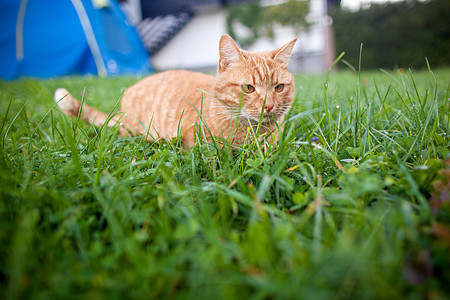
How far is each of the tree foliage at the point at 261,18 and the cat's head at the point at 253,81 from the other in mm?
11235

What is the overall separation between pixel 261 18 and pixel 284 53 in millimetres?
12194

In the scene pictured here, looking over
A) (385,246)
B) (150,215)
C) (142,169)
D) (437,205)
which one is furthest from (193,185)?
(437,205)

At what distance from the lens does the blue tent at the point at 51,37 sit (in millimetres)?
6879

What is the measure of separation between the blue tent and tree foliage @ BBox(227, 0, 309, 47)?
678 cm

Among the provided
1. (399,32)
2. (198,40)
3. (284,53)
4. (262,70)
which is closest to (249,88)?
(262,70)

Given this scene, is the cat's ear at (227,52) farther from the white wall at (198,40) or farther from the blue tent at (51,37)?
the white wall at (198,40)

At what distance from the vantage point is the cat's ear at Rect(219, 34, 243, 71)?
165 centimetres

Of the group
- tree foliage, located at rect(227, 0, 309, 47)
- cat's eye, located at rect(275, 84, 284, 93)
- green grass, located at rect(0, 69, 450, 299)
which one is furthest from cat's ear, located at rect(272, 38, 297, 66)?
tree foliage, located at rect(227, 0, 309, 47)

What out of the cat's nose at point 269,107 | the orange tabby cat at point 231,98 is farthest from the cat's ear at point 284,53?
the cat's nose at point 269,107

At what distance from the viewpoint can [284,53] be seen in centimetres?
181

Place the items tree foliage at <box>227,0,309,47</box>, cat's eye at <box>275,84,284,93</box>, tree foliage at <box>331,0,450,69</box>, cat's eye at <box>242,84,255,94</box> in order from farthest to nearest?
tree foliage at <box>227,0,309,47</box>, tree foliage at <box>331,0,450,69</box>, cat's eye at <box>275,84,284,93</box>, cat's eye at <box>242,84,255,94</box>

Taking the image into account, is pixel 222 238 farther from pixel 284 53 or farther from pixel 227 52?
pixel 284 53

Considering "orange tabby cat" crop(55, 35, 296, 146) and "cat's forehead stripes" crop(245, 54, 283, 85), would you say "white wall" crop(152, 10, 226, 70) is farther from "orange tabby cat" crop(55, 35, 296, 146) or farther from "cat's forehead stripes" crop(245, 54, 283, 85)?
"cat's forehead stripes" crop(245, 54, 283, 85)

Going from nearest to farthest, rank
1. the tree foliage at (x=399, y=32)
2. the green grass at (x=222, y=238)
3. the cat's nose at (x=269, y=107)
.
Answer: the green grass at (x=222, y=238)
the cat's nose at (x=269, y=107)
the tree foliage at (x=399, y=32)
